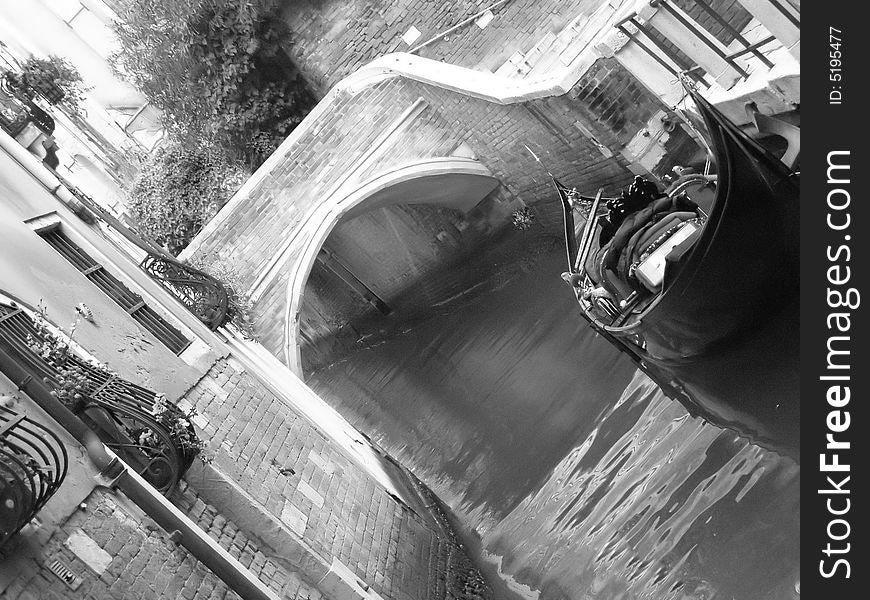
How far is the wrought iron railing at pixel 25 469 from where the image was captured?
3341 mm

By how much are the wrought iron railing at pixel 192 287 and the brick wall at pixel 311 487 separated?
89 centimetres

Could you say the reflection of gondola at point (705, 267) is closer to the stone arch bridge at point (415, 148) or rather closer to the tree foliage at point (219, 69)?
the stone arch bridge at point (415, 148)

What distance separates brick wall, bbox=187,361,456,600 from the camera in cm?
548

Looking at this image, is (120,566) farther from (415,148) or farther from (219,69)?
(219,69)

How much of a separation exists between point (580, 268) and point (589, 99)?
1601mm

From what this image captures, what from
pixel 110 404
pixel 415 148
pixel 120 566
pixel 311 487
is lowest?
pixel 311 487

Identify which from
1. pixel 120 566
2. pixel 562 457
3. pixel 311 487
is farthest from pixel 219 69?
pixel 120 566

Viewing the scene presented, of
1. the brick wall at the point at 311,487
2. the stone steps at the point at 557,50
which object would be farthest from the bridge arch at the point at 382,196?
the brick wall at the point at 311,487

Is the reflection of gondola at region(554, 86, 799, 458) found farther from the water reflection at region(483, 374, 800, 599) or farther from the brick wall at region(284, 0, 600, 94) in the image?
the brick wall at region(284, 0, 600, 94)

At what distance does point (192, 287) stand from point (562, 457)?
4.60 m

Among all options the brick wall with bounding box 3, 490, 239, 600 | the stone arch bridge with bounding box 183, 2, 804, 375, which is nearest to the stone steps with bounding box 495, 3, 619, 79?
the stone arch bridge with bounding box 183, 2, 804, 375

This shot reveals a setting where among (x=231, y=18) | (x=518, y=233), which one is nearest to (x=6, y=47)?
(x=231, y=18)

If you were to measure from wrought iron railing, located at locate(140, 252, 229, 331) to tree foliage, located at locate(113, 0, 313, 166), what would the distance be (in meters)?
3.32

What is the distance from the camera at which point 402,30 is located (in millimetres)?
9445
